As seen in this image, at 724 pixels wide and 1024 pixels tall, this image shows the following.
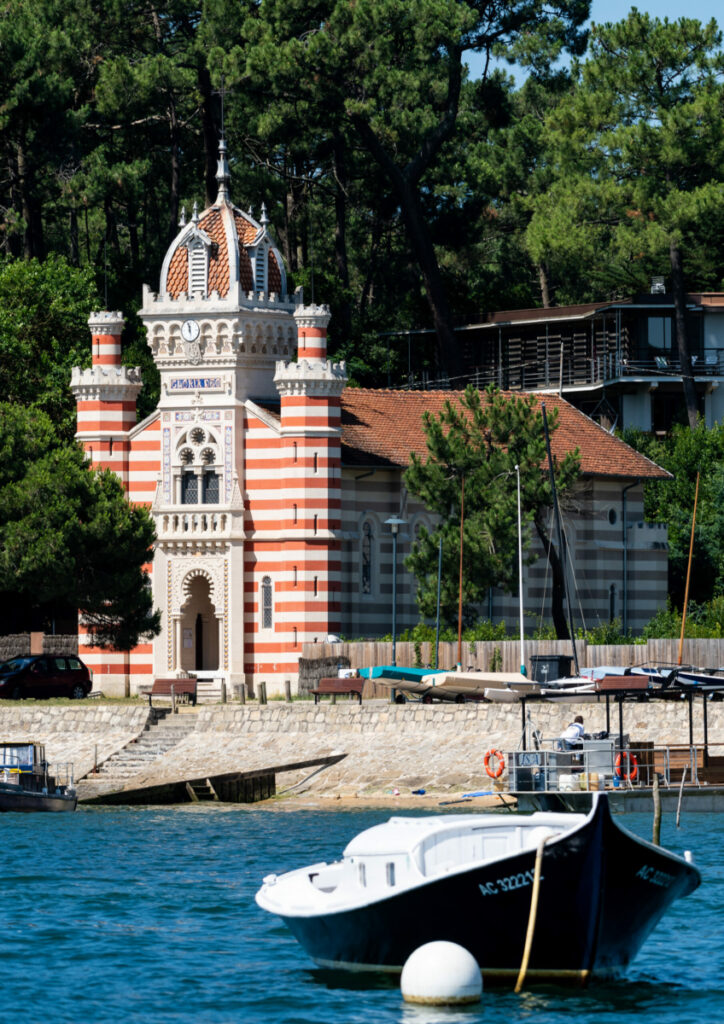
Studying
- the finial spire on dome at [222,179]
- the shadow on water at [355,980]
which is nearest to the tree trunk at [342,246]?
the finial spire on dome at [222,179]

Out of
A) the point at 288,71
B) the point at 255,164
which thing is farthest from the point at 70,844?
the point at 255,164

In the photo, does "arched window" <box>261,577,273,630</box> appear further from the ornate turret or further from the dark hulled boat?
the dark hulled boat

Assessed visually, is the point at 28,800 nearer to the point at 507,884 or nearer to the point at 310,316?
the point at 310,316

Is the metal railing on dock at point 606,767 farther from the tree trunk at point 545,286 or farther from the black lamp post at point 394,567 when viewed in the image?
the tree trunk at point 545,286

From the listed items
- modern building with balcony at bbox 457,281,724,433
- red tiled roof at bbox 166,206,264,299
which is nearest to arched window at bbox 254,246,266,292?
red tiled roof at bbox 166,206,264,299

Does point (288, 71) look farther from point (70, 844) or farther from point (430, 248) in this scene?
point (70, 844)

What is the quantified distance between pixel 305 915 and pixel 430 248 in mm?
63368

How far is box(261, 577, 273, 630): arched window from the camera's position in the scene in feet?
236

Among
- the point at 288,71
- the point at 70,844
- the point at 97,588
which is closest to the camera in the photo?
the point at 70,844

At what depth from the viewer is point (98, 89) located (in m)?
88.2

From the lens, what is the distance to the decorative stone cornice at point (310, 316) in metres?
71.7

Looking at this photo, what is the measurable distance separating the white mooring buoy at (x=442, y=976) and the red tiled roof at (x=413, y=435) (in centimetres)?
4508

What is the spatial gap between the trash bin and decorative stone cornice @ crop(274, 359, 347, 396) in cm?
1148

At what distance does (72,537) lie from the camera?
6606 cm
